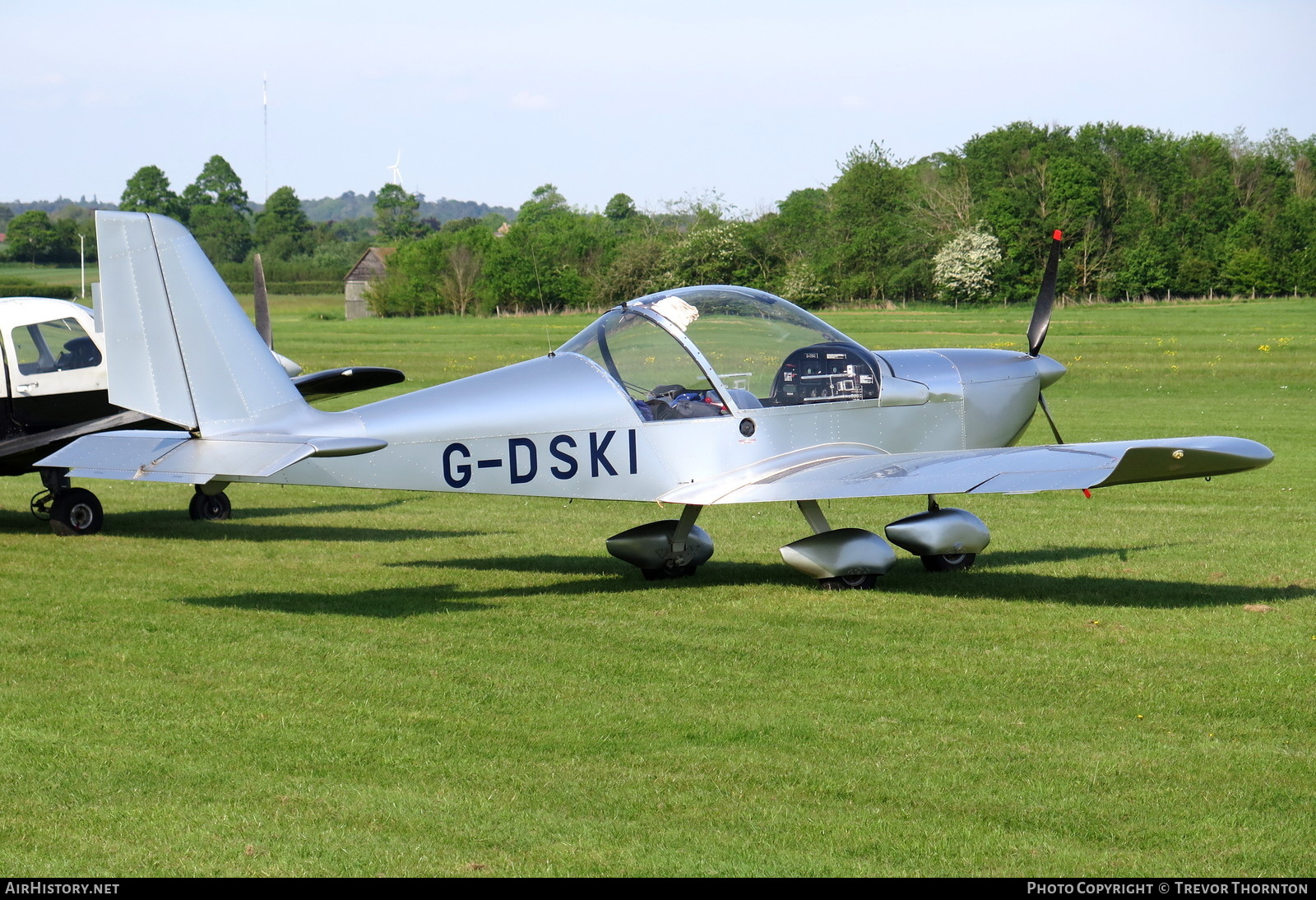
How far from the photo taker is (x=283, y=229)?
13262 centimetres

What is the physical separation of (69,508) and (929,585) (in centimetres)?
805

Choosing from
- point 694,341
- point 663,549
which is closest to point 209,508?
point 663,549

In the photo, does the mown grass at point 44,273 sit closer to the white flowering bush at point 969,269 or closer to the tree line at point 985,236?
the tree line at point 985,236

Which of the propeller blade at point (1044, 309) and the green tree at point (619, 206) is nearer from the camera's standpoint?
the propeller blade at point (1044, 309)

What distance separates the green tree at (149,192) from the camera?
134 metres

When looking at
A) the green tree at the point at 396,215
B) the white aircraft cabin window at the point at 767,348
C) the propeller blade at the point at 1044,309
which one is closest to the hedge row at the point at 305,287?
the green tree at the point at 396,215

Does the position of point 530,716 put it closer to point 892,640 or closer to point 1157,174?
point 892,640

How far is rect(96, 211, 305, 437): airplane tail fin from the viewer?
8516 mm

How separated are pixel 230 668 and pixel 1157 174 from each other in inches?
3043

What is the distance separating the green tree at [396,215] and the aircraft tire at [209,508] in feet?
500

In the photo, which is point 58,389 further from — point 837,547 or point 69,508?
point 837,547

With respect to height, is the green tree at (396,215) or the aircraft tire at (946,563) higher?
the green tree at (396,215)
